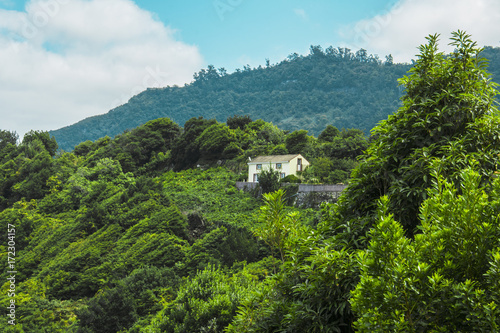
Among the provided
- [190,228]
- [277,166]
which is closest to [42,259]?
[190,228]

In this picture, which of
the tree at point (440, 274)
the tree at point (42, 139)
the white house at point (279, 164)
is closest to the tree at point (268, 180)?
the white house at point (279, 164)

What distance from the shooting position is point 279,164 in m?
40.5

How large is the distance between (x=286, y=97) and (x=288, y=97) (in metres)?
0.92

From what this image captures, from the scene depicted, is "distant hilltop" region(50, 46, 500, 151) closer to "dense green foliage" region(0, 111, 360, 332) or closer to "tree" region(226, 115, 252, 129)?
"tree" region(226, 115, 252, 129)

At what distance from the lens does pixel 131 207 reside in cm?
3578

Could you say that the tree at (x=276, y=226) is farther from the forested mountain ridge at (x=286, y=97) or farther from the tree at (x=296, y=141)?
the forested mountain ridge at (x=286, y=97)

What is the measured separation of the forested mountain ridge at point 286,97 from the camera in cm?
14738

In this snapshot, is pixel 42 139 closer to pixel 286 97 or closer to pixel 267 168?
pixel 267 168

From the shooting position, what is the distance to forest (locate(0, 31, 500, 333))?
153 inches

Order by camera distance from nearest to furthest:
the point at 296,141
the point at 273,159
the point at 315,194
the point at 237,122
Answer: the point at 315,194, the point at 273,159, the point at 296,141, the point at 237,122

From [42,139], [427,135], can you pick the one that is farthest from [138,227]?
[42,139]

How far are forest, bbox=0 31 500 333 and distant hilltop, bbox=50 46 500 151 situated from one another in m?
96.4

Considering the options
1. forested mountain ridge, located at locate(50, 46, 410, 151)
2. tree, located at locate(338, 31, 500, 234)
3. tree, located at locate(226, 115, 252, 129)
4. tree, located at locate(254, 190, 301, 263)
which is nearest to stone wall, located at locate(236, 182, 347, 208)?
tree, located at locate(226, 115, 252, 129)

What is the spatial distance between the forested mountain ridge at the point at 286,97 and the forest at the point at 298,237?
96210 mm
